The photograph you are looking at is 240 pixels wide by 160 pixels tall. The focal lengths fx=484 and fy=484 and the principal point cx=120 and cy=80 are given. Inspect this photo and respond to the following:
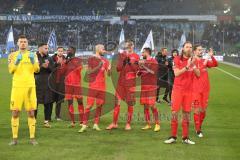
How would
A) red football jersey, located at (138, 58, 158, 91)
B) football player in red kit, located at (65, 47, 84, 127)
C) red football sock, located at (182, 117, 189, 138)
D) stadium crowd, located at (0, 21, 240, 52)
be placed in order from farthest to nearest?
stadium crowd, located at (0, 21, 240, 52) < football player in red kit, located at (65, 47, 84, 127) < red football jersey, located at (138, 58, 158, 91) < red football sock, located at (182, 117, 189, 138)

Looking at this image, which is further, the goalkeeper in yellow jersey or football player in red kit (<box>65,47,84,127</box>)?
football player in red kit (<box>65,47,84,127</box>)

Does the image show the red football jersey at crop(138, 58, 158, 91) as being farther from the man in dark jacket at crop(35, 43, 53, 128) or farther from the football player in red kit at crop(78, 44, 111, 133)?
the man in dark jacket at crop(35, 43, 53, 128)

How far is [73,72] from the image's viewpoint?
1305 cm

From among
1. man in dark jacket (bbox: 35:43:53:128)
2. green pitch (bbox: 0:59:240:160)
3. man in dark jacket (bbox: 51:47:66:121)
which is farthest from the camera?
man in dark jacket (bbox: 51:47:66:121)

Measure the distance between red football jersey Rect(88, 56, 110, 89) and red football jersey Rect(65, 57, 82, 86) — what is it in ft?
3.63

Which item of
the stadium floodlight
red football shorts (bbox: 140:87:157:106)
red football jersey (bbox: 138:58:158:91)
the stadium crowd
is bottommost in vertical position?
red football shorts (bbox: 140:87:157:106)

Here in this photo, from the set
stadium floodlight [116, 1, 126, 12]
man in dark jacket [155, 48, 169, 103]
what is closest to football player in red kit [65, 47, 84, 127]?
man in dark jacket [155, 48, 169, 103]

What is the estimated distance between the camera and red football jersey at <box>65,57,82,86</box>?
13.0 meters

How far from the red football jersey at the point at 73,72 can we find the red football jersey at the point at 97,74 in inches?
43.5

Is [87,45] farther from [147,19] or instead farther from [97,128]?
[97,128]

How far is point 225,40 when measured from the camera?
208 ft

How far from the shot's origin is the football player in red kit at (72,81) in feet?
41.8

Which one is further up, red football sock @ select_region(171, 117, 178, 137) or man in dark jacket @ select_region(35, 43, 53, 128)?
man in dark jacket @ select_region(35, 43, 53, 128)

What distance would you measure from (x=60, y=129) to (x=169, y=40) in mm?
49367
